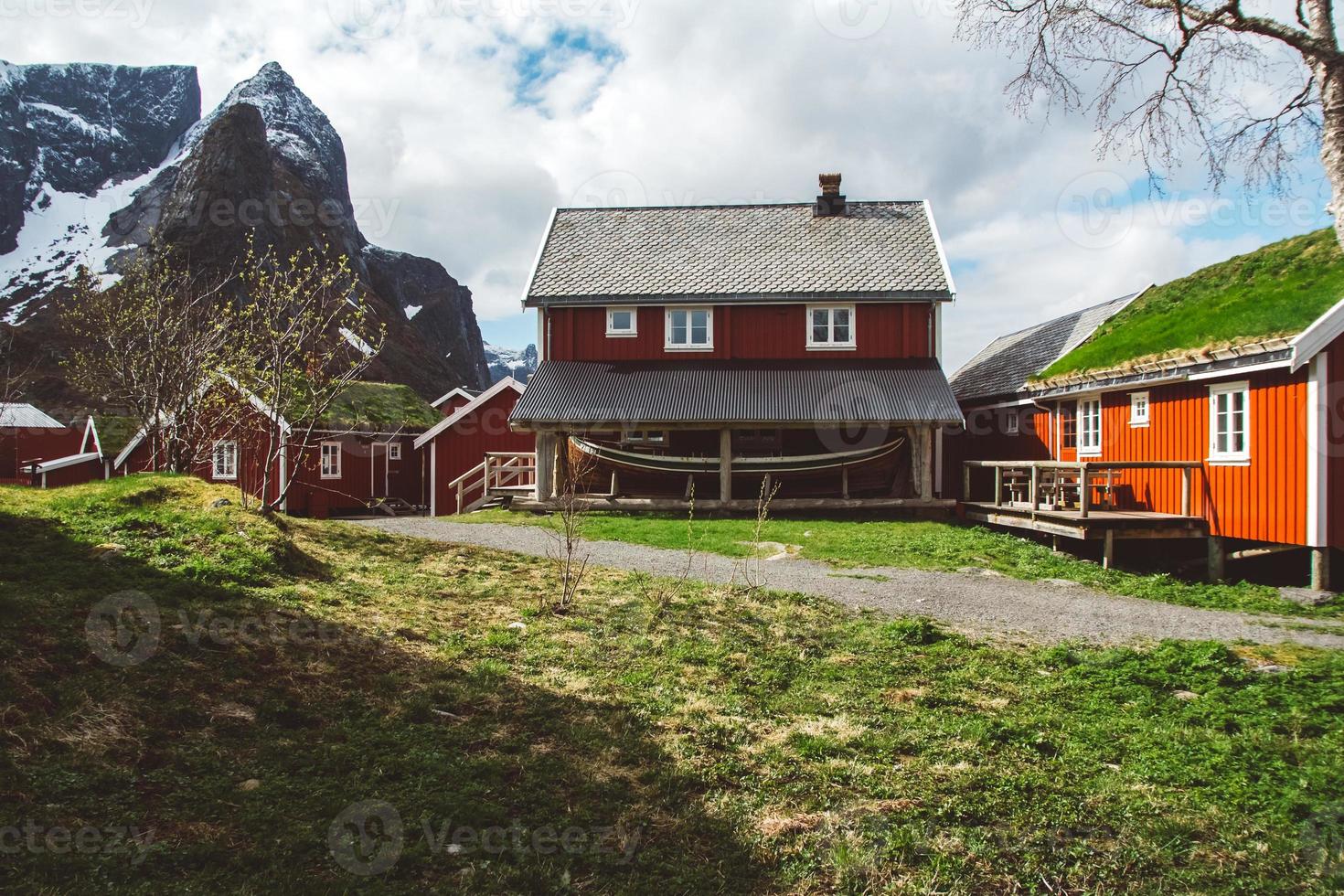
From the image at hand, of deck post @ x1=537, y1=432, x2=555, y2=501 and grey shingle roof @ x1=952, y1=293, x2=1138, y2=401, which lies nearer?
deck post @ x1=537, y1=432, x2=555, y2=501

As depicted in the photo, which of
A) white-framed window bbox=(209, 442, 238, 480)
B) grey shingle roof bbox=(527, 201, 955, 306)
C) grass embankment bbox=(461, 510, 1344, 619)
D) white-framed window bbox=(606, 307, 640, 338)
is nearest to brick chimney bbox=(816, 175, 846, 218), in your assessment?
grey shingle roof bbox=(527, 201, 955, 306)

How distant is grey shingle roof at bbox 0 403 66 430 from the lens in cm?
3791

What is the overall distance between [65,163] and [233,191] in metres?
49.7

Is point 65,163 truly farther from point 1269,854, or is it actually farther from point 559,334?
point 1269,854

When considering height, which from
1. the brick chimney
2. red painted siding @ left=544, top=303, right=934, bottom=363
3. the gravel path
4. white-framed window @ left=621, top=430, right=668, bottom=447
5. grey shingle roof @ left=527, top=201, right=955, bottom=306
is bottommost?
the gravel path

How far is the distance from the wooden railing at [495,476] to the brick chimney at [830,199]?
12363 millimetres

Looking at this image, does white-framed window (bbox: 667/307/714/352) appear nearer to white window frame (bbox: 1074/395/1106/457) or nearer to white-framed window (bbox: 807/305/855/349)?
white-framed window (bbox: 807/305/855/349)

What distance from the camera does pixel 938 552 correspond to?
14078 mm

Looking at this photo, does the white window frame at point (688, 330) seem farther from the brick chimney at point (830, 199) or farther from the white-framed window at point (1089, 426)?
the white-framed window at point (1089, 426)

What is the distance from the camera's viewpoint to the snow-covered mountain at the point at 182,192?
85.1 meters

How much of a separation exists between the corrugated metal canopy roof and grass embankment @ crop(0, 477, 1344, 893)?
11804mm

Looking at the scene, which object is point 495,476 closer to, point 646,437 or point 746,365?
point 646,437

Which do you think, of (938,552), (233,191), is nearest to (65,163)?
(233,191)

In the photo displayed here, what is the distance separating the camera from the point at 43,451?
3962 centimetres
